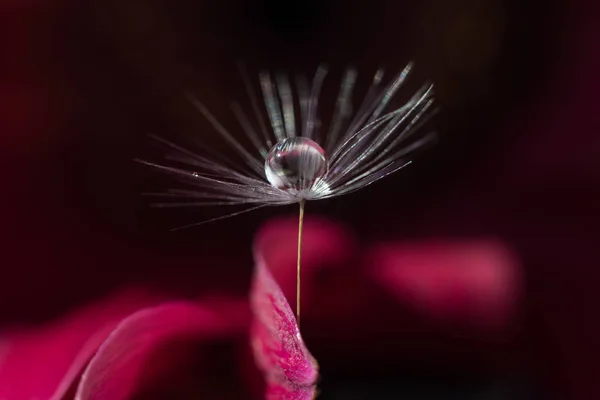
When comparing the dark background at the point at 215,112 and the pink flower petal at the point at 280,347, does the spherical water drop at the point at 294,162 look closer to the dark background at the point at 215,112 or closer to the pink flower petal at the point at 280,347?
the pink flower petal at the point at 280,347

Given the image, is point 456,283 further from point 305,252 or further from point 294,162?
point 294,162

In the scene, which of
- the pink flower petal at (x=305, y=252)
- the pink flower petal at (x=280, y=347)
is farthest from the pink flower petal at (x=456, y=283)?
the pink flower petal at (x=280, y=347)

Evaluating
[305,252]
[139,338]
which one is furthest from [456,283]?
[139,338]

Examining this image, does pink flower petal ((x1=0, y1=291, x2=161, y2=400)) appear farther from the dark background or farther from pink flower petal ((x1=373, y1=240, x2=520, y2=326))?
pink flower petal ((x1=373, y1=240, x2=520, y2=326))

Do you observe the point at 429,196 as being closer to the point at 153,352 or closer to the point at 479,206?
the point at 479,206

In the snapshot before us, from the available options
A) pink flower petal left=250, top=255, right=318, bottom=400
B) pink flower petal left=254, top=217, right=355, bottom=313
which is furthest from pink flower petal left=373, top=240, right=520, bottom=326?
pink flower petal left=250, top=255, right=318, bottom=400

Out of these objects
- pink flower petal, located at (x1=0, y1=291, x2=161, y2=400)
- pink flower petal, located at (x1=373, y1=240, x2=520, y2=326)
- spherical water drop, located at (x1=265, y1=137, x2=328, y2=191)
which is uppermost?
spherical water drop, located at (x1=265, y1=137, x2=328, y2=191)
